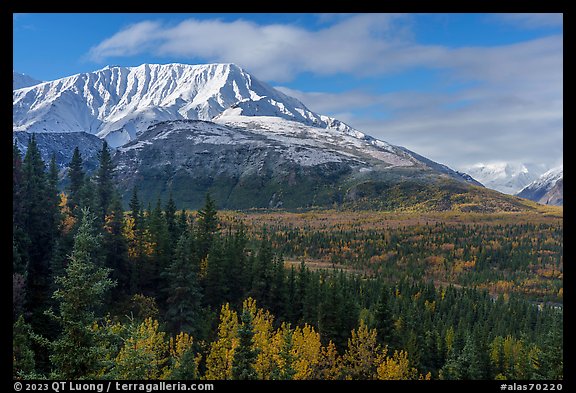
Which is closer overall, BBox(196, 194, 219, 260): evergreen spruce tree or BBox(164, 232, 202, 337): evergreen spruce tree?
BBox(164, 232, 202, 337): evergreen spruce tree

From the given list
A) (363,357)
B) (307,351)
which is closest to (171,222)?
(307,351)

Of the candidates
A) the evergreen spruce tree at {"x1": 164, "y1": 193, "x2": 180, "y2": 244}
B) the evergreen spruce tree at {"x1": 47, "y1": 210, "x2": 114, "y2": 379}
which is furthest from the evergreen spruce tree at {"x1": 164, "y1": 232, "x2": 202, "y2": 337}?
the evergreen spruce tree at {"x1": 47, "y1": 210, "x2": 114, "y2": 379}

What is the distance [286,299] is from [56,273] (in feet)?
89.6

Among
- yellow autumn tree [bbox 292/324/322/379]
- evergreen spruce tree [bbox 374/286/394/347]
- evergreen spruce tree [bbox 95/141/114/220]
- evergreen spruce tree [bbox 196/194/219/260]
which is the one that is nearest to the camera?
yellow autumn tree [bbox 292/324/322/379]

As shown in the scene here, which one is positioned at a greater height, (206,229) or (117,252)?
(206,229)

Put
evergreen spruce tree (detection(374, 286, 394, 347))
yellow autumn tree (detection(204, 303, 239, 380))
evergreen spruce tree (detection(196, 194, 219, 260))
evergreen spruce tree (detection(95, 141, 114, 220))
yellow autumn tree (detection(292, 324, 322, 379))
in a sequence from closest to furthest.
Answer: yellow autumn tree (detection(204, 303, 239, 380)) < yellow autumn tree (detection(292, 324, 322, 379)) < evergreen spruce tree (detection(374, 286, 394, 347)) < evergreen spruce tree (detection(196, 194, 219, 260)) < evergreen spruce tree (detection(95, 141, 114, 220))

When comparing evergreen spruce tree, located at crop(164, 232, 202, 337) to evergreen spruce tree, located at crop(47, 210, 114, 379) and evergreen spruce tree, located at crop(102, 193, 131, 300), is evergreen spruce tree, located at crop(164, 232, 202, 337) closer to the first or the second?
evergreen spruce tree, located at crop(102, 193, 131, 300)

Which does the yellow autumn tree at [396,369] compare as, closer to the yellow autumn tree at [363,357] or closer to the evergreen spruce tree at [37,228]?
the yellow autumn tree at [363,357]

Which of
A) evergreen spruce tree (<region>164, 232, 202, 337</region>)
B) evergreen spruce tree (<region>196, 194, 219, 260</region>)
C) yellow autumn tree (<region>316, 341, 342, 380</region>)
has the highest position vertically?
evergreen spruce tree (<region>196, 194, 219, 260</region>)

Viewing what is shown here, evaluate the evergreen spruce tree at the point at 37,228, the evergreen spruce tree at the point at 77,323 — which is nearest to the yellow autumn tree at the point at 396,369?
the evergreen spruce tree at the point at 77,323

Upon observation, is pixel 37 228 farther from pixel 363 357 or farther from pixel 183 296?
pixel 363 357

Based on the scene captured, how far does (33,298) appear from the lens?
4444 centimetres
